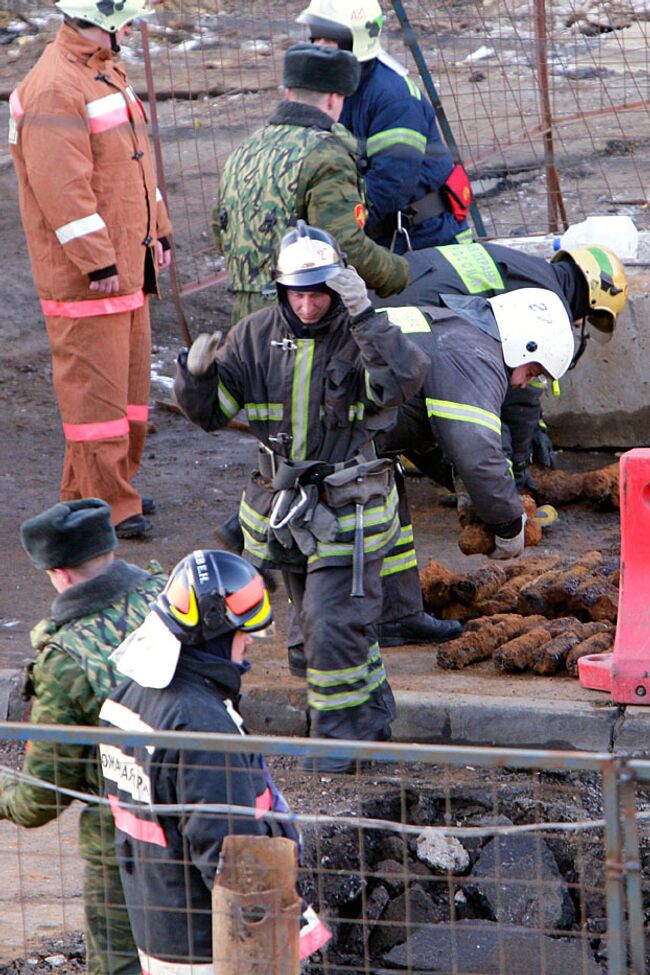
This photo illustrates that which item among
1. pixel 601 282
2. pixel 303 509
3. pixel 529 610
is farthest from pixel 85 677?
pixel 601 282

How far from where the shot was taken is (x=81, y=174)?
6.88m

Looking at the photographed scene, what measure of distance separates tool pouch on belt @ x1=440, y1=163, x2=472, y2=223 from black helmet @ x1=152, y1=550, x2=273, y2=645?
4832mm

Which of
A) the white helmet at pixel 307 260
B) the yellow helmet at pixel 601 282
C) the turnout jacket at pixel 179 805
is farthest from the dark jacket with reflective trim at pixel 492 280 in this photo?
the turnout jacket at pixel 179 805

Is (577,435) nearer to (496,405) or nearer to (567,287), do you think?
(567,287)

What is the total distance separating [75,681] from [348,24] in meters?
4.75

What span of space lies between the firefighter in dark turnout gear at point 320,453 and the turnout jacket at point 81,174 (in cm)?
181

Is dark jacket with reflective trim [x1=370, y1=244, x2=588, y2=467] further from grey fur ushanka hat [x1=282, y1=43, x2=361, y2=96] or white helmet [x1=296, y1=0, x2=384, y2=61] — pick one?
grey fur ushanka hat [x1=282, y1=43, x2=361, y2=96]

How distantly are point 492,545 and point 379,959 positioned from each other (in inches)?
78.4

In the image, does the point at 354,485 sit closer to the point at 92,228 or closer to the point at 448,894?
the point at 448,894

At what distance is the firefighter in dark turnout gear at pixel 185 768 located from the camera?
336cm

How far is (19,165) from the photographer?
280 inches

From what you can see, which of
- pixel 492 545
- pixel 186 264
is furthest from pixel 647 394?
pixel 186 264

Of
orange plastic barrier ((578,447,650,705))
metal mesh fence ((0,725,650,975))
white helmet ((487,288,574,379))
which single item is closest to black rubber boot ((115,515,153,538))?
metal mesh fence ((0,725,650,975))

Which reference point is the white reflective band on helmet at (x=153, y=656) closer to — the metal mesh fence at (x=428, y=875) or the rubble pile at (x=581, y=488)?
the metal mesh fence at (x=428, y=875)
